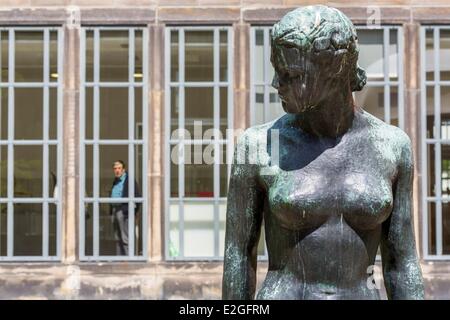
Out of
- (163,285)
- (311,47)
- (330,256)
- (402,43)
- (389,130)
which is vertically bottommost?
(163,285)

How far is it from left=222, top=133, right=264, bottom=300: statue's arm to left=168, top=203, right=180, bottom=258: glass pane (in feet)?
32.5

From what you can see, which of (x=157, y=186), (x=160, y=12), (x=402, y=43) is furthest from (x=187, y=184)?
(x=402, y=43)

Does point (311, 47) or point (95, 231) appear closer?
point (311, 47)

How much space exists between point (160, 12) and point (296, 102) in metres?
10.2

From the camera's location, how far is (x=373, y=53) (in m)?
13.4

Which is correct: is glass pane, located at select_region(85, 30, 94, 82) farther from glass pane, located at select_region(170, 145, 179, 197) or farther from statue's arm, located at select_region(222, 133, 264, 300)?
statue's arm, located at select_region(222, 133, 264, 300)

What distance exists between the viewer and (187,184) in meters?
13.3

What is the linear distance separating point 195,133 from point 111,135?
40.0 inches

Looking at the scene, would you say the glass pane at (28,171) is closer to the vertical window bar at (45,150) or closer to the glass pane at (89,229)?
the vertical window bar at (45,150)

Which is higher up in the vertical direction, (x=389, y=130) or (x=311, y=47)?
(x=311, y=47)

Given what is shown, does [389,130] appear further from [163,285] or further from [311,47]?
[163,285]

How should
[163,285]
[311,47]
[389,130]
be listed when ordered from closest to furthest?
[311,47] < [389,130] < [163,285]

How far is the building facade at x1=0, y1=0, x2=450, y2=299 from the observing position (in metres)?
13.3

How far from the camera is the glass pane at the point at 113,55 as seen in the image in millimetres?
13344
